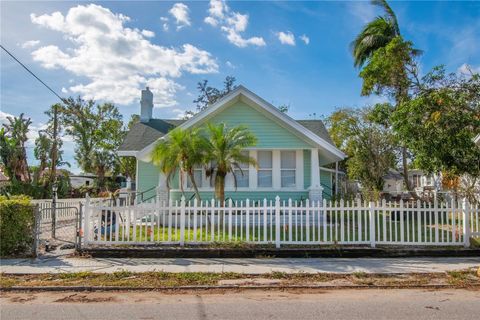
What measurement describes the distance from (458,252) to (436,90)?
4465mm

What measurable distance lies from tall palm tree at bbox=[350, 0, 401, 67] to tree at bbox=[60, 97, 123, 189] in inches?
1099

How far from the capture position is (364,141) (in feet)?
103

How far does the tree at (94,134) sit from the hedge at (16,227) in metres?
32.7

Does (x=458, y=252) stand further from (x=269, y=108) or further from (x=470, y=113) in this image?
(x=269, y=108)

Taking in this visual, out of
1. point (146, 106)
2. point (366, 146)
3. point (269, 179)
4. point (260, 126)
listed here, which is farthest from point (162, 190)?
point (366, 146)

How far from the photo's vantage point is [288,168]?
50.0ft

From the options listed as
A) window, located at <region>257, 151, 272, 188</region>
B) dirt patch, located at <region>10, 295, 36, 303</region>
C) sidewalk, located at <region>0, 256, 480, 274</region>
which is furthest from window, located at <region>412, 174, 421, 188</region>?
dirt patch, located at <region>10, 295, 36, 303</region>

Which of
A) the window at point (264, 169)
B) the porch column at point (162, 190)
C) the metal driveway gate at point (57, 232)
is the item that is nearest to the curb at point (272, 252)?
the metal driveway gate at point (57, 232)

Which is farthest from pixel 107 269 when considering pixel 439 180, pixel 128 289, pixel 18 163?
pixel 18 163

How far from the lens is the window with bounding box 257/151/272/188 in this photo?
15.1m

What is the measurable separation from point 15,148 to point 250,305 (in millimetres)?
31762

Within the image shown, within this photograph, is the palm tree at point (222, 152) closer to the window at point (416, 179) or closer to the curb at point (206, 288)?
the curb at point (206, 288)

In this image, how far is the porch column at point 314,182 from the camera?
14.3 metres

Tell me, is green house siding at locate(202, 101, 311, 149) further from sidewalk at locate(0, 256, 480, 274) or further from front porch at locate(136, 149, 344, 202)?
sidewalk at locate(0, 256, 480, 274)
